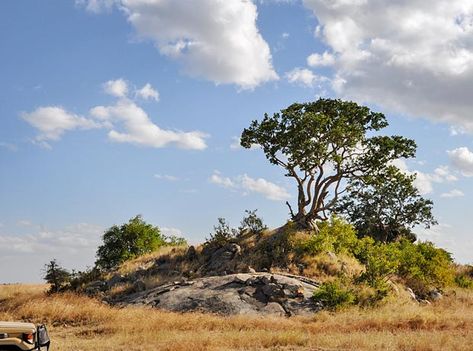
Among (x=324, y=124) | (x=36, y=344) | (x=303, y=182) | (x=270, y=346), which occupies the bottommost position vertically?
(x=270, y=346)

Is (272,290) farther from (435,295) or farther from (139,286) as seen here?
(435,295)

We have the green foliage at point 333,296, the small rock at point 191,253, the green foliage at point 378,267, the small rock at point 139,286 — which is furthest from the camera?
the small rock at point 191,253

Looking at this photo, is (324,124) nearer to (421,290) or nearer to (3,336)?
(421,290)

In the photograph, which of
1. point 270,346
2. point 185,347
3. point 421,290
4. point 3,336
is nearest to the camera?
point 3,336

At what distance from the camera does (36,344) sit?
10.4 meters

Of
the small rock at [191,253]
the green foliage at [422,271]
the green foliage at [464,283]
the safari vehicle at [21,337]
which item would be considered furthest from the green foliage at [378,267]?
the safari vehicle at [21,337]

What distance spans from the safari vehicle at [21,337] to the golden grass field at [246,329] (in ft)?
18.0

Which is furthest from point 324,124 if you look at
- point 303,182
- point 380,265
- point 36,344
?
point 36,344

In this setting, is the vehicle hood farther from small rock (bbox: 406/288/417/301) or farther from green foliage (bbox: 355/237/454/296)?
small rock (bbox: 406/288/417/301)

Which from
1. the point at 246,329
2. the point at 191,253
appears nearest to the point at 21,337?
the point at 246,329

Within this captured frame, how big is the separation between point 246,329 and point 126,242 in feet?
129

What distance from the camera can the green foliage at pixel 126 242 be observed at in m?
56.9

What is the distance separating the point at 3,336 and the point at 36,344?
639 millimetres

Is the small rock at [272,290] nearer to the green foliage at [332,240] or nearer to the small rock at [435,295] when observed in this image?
the green foliage at [332,240]
